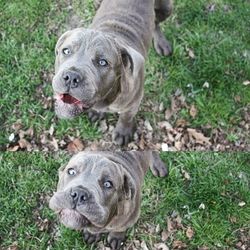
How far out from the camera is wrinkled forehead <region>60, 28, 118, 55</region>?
3.89m

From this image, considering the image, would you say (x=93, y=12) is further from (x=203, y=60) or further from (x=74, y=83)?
(x=74, y=83)

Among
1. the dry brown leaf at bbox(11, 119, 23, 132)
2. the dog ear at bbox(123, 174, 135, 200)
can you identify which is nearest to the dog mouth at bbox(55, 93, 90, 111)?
the dog ear at bbox(123, 174, 135, 200)

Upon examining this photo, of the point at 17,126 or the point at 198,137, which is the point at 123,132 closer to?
the point at 198,137

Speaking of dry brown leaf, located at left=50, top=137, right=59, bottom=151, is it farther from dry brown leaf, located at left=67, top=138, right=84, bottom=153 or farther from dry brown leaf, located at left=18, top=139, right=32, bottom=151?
dry brown leaf, located at left=18, top=139, right=32, bottom=151

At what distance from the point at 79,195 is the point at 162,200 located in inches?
64.6

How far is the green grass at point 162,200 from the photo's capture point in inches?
191

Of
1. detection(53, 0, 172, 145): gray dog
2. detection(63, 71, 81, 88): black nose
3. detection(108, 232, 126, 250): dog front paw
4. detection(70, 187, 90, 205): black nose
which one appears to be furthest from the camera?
detection(108, 232, 126, 250): dog front paw

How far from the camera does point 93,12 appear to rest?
550 cm

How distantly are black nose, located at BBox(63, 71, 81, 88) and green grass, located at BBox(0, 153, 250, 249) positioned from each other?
1.46 m

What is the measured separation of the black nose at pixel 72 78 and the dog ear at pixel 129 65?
1.86ft

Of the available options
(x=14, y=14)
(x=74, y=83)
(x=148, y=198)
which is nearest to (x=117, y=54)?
(x=74, y=83)

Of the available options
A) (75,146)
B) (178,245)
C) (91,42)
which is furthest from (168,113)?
(91,42)

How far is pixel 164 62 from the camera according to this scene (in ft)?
17.6

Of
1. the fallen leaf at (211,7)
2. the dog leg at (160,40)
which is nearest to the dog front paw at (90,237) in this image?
the dog leg at (160,40)
